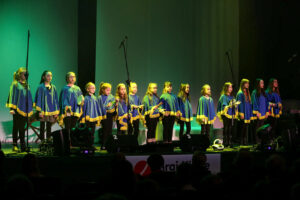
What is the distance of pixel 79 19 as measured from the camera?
11.4 metres

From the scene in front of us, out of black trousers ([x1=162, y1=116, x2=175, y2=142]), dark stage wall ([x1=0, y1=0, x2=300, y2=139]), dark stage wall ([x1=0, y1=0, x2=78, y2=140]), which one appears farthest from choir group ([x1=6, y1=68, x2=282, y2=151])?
dark stage wall ([x1=0, y1=0, x2=300, y2=139])

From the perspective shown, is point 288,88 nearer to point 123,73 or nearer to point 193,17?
point 193,17

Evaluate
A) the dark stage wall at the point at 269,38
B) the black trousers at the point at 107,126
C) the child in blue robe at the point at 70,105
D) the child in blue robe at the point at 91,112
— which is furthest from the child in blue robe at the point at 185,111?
the dark stage wall at the point at 269,38

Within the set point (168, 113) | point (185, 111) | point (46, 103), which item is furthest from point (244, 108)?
point (46, 103)

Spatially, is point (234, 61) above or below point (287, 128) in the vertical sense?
above

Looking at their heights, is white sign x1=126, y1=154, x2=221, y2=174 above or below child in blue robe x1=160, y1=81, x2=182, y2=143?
below

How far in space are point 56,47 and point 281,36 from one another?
639 cm

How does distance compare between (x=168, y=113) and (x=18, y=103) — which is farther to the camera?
(x=168, y=113)

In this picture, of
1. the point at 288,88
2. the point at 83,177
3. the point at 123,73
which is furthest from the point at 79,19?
the point at 288,88

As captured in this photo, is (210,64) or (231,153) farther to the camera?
(210,64)

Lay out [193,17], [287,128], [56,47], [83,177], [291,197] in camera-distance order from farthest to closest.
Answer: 1. [193,17]
2. [56,47]
3. [287,128]
4. [83,177]
5. [291,197]

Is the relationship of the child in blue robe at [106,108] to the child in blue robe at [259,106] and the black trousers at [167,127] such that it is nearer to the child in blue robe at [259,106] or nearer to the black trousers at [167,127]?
the black trousers at [167,127]

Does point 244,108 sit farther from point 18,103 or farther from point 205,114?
point 18,103

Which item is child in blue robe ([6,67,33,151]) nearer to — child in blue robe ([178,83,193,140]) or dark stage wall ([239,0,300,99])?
child in blue robe ([178,83,193,140])
